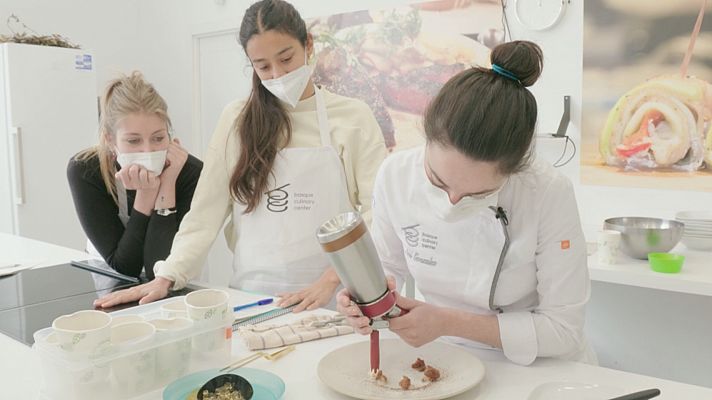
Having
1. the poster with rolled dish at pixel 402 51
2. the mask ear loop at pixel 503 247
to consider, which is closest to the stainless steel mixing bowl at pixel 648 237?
the poster with rolled dish at pixel 402 51

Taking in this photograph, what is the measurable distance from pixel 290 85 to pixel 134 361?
0.89 m

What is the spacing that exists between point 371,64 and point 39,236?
7.44 feet

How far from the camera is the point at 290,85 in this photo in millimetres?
1729

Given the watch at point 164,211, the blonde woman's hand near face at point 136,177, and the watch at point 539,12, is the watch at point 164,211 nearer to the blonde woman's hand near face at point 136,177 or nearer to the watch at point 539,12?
the blonde woman's hand near face at point 136,177

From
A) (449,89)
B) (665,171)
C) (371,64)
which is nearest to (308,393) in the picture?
(449,89)

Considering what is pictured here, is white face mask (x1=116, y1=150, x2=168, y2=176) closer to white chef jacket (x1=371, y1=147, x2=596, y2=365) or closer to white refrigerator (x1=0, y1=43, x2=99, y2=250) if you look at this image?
white chef jacket (x1=371, y1=147, x2=596, y2=365)

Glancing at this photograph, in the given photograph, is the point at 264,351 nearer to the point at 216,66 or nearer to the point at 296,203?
the point at 296,203

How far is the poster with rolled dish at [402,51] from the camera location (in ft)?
10.4

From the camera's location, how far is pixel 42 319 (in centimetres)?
145

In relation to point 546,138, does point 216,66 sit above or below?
above

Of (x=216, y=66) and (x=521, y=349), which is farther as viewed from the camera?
(x=216, y=66)

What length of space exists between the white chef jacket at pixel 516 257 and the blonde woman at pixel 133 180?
78cm

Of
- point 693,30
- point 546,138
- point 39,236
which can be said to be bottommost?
point 39,236

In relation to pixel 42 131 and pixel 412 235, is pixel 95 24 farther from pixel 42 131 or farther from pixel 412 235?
pixel 412 235
